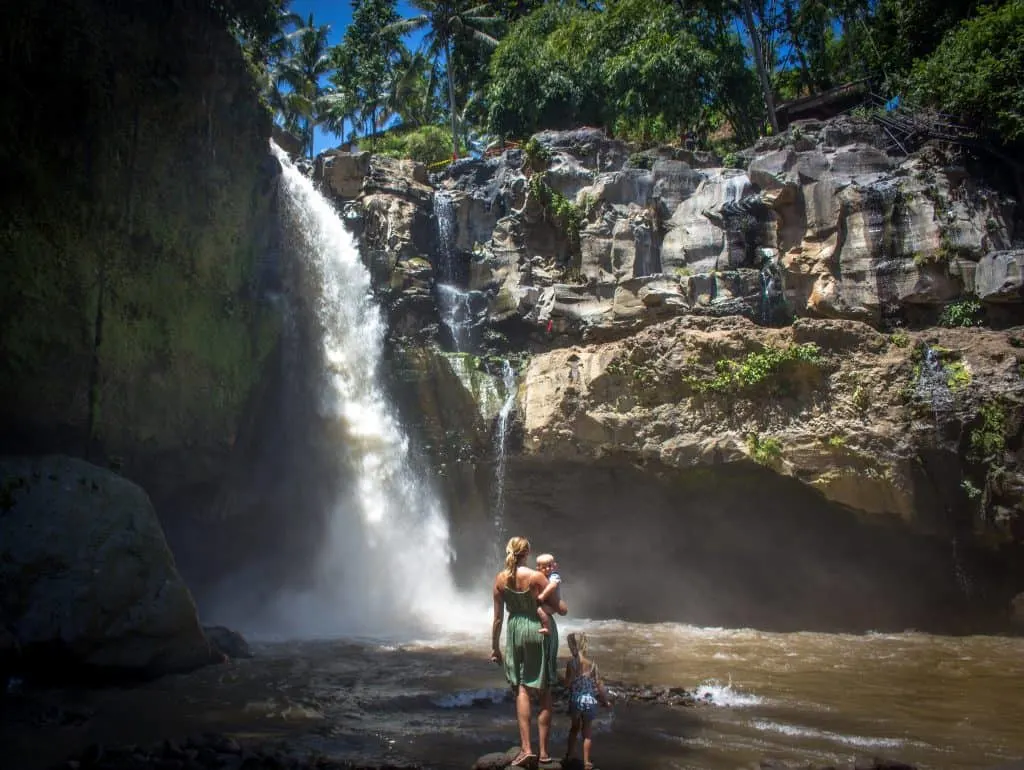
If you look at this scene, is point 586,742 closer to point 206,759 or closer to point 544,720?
point 544,720

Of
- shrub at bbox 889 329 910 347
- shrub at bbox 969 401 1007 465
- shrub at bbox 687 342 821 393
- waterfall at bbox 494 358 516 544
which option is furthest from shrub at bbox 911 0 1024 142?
waterfall at bbox 494 358 516 544

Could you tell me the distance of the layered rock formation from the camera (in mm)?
15148

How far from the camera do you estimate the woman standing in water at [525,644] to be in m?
6.14

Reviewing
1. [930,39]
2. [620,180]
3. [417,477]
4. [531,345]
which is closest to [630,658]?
[417,477]

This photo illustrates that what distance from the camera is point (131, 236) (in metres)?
14.2

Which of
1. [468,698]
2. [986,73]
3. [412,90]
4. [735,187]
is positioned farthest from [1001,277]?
[412,90]

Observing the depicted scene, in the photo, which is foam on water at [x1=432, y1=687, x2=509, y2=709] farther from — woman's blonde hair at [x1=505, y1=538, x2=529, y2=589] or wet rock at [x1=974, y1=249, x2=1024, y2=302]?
wet rock at [x1=974, y1=249, x2=1024, y2=302]

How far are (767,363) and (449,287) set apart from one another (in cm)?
934

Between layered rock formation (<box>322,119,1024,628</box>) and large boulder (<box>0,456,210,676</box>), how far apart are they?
8671mm

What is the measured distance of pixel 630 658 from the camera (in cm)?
1248

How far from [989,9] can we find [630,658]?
18866 mm

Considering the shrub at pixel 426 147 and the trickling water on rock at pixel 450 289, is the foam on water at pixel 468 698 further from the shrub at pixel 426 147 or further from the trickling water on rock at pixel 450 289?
the shrub at pixel 426 147

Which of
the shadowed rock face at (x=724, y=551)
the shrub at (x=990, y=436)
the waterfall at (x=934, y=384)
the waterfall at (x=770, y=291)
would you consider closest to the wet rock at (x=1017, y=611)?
the shadowed rock face at (x=724, y=551)

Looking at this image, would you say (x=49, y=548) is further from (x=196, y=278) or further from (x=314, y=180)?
(x=314, y=180)
